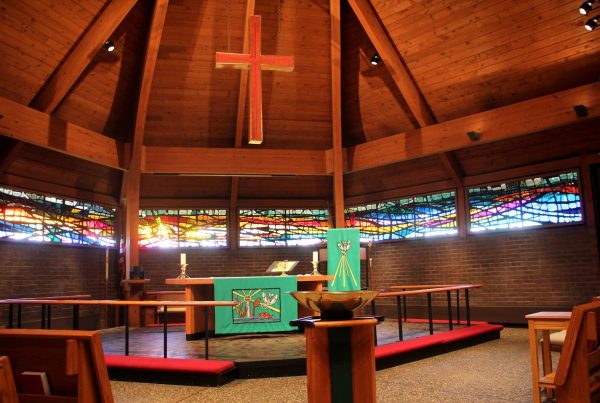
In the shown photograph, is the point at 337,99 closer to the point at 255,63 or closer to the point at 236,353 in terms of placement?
the point at 255,63

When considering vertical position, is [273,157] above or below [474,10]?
below

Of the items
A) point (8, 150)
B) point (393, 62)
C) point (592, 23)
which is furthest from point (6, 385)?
point (393, 62)

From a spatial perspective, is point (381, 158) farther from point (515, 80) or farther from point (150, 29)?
point (150, 29)

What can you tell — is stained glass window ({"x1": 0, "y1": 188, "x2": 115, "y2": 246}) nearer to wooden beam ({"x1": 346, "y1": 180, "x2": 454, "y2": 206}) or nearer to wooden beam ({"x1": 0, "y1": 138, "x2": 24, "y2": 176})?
wooden beam ({"x1": 0, "y1": 138, "x2": 24, "y2": 176})

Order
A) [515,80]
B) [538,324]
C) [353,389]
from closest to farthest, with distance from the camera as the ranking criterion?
[353,389]
[538,324]
[515,80]

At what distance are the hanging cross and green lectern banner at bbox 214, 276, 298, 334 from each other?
6.26ft

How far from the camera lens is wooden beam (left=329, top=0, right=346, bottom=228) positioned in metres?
8.99

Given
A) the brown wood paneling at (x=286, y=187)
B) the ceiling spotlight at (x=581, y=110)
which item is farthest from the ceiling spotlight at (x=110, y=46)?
the ceiling spotlight at (x=581, y=110)

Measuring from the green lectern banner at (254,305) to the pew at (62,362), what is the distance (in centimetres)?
474

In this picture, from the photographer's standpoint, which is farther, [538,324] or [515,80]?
[515,80]

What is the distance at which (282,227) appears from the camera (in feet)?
39.5

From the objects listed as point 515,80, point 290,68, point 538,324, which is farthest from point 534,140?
point 538,324

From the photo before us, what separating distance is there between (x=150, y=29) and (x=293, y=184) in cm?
470

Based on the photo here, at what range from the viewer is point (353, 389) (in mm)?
2590
